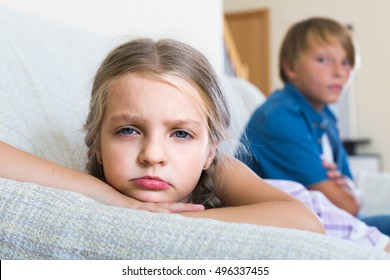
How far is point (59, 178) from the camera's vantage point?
2.72 ft

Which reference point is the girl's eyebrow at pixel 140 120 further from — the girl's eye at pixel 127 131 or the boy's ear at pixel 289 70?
the boy's ear at pixel 289 70

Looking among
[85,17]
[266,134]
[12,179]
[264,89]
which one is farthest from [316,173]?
[264,89]

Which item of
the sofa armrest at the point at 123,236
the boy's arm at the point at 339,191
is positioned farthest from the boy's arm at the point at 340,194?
the sofa armrest at the point at 123,236

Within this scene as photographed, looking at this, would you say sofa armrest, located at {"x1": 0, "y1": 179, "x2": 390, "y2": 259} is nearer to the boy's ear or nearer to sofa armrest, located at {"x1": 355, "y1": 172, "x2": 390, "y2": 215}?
the boy's ear

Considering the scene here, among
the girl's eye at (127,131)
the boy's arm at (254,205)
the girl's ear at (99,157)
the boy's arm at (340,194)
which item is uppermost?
the girl's eye at (127,131)

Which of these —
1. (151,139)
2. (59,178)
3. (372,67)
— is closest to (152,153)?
(151,139)

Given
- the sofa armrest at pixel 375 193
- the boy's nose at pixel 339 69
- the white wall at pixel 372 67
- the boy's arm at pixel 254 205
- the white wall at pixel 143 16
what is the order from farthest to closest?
the white wall at pixel 372 67, the sofa armrest at pixel 375 193, the boy's nose at pixel 339 69, the white wall at pixel 143 16, the boy's arm at pixel 254 205

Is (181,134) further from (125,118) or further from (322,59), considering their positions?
(322,59)

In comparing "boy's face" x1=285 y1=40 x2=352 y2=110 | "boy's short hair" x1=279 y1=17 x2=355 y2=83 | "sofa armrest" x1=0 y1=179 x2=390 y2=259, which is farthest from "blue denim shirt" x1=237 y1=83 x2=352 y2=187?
"sofa armrest" x1=0 y1=179 x2=390 y2=259

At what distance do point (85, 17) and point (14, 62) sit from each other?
52 cm

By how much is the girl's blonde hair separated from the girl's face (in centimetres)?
2

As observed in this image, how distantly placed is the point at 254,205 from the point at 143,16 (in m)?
1.14

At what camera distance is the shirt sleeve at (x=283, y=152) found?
64.7 inches

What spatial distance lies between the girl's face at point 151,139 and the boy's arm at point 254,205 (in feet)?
0.32
